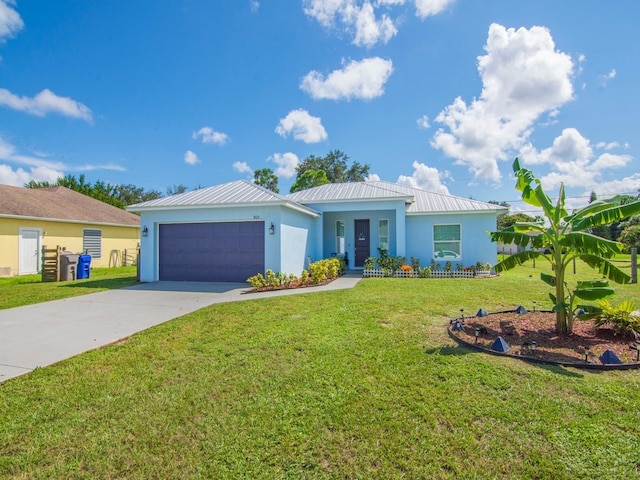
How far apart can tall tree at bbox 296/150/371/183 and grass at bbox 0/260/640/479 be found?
139ft

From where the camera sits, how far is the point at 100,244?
20828 mm

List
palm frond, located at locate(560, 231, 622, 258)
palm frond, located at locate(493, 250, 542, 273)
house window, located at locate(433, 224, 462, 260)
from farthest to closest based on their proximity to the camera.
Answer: house window, located at locate(433, 224, 462, 260) < palm frond, located at locate(493, 250, 542, 273) < palm frond, located at locate(560, 231, 622, 258)

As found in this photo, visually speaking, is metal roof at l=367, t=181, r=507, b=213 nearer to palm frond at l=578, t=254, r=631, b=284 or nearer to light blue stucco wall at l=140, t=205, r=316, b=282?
light blue stucco wall at l=140, t=205, r=316, b=282

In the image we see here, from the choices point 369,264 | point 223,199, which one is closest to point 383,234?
point 369,264

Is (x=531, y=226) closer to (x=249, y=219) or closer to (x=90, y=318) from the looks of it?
(x=249, y=219)

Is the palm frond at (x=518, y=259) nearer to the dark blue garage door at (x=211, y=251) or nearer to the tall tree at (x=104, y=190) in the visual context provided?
the dark blue garage door at (x=211, y=251)

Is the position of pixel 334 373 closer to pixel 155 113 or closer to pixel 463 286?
pixel 463 286

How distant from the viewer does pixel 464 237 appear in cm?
1512

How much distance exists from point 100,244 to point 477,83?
23.8 metres

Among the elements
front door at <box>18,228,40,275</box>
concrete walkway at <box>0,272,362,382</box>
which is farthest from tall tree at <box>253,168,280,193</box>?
concrete walkway at <box>0,272,362,382</box>

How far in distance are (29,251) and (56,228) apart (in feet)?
5.95

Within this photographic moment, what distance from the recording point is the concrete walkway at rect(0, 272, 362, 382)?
4.84 m

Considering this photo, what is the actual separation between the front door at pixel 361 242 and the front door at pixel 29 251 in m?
17.4

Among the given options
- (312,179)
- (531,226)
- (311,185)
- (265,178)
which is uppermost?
(265,178)
